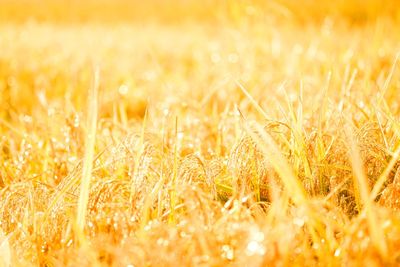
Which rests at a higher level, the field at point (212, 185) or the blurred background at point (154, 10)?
the blurred background at point (154, 10)

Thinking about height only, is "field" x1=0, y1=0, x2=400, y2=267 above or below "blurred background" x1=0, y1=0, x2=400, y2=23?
below

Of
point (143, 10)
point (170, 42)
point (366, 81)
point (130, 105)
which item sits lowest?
point (366, 81)

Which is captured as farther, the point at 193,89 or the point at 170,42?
the point at 170,42

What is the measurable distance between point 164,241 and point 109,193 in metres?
0.25

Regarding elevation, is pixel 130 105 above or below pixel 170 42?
below

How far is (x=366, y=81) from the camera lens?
1725mm

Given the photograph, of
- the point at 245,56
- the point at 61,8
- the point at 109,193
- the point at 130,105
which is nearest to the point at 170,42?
the point at 245,56

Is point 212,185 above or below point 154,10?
below

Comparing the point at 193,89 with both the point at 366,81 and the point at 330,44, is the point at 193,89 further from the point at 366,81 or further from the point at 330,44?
the point at 330,44

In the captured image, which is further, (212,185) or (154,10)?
(154,10)

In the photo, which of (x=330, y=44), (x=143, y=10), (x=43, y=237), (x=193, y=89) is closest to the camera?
(x=43, y=237)

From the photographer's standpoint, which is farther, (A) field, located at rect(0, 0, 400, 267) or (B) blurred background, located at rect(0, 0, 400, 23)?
(B) blurred background, located at rect(0, 0, 400, 23)

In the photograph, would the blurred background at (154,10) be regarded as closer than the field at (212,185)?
No

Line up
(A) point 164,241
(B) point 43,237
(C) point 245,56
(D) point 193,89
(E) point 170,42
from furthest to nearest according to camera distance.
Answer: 1. (E) point 170,42
2. (C) point 245,56
3. (D) point 193,89
4. (B) point 43,237
5. (A) point 164,241
